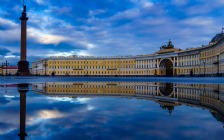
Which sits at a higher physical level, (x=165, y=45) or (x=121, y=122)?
(x=165, y=45)

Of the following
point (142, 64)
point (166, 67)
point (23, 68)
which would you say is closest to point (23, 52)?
point (23, 68)

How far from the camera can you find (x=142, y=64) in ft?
473

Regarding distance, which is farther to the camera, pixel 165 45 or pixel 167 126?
pixel 165 45

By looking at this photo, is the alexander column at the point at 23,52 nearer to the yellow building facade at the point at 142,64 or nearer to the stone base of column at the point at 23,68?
the stone base of column at the point at 23,68

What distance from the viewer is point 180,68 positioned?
121688 millimetres

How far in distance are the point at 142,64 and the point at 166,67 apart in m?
14.8

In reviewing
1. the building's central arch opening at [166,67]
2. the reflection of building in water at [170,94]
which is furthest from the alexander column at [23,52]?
the building's central arch opening at [166,67]

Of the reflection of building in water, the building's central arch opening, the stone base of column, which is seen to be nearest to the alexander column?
the stone base of column

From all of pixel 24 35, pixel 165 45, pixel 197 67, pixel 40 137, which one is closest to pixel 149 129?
pixel 40 137

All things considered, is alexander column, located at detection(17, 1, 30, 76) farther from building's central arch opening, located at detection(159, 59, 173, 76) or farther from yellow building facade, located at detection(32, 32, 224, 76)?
building's central arch opening, located at detection(159, 59, 173, 76)

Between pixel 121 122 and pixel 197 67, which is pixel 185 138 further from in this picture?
pixel 197 67

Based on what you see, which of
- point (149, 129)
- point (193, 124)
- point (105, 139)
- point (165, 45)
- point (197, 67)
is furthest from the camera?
point (165, 45)

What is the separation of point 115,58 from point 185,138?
477ft

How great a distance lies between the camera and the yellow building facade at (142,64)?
4217 inches
